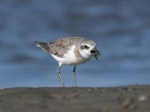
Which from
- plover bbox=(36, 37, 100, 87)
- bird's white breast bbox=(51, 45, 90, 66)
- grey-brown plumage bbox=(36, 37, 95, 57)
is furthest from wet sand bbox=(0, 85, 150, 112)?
grey-brown plumage bbox=(36, 37, 95, 57)

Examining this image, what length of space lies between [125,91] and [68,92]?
28.0 inches

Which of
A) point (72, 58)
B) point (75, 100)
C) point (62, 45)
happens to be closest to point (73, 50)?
point (72, 58)

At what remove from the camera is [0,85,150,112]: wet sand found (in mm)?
Answer: 7148

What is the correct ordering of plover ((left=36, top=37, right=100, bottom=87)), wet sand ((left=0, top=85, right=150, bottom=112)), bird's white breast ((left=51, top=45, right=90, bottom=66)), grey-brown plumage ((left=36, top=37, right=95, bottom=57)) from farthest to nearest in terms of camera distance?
grey-brown plumage ((left=36, top=37, right=95, bottom=57))
bird's white breast ((left=51, top=45, right=90, bottom=66))
plover ((left=36, top=37, right=100, bottom=87))
wet sand ((left=0, top=85, right=150, bottom=112))

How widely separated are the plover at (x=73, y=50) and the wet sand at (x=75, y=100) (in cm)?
116

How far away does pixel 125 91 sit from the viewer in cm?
840

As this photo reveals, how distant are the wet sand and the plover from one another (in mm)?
1164

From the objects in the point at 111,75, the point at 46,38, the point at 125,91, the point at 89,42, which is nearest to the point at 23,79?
the point at 111,75

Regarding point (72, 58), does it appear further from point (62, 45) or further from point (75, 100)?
point (75, 100)

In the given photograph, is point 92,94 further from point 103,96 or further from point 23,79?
point 23,79

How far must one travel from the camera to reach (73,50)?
9906 mm

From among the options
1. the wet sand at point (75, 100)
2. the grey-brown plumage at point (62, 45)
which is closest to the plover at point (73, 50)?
the grey-brown plumage at point (62, 45)

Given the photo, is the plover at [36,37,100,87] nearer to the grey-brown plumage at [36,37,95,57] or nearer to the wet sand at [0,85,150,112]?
the grey-brown plumage at [36,37,95,57]

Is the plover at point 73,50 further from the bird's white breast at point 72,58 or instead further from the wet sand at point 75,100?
the wet sand at point 75,100
